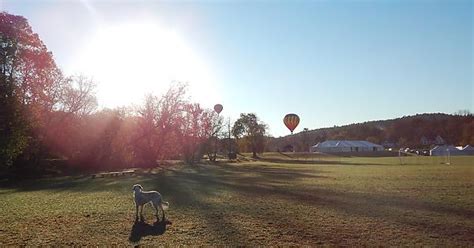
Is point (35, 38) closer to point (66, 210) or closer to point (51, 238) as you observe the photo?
point (66, 210)

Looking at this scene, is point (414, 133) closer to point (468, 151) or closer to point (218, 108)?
point (468, 151)

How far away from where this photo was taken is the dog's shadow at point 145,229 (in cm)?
1105

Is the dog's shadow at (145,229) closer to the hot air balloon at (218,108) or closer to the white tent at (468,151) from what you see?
the hot air balloon at (218,108)

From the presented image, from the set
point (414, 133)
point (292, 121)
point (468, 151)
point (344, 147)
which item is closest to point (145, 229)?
point (292, 121)

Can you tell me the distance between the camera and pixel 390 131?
16575 cm

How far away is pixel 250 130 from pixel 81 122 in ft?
191

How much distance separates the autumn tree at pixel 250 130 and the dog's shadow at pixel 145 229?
9230 cm

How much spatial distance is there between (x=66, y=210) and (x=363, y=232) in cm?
1086

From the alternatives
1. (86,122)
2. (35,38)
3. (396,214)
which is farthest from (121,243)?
(86,122)

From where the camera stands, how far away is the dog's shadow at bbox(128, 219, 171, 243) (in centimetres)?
1105

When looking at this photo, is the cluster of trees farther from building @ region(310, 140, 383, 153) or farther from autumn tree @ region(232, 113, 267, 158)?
building @ region(310, 140, 383, 153)

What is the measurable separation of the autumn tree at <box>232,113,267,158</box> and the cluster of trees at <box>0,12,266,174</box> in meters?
32.3

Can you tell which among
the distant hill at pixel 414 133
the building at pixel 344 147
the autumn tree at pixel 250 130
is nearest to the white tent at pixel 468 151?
the distant hill at pixel 414 133

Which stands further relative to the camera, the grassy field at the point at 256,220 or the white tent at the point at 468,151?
the white tent at the point at 468,151
